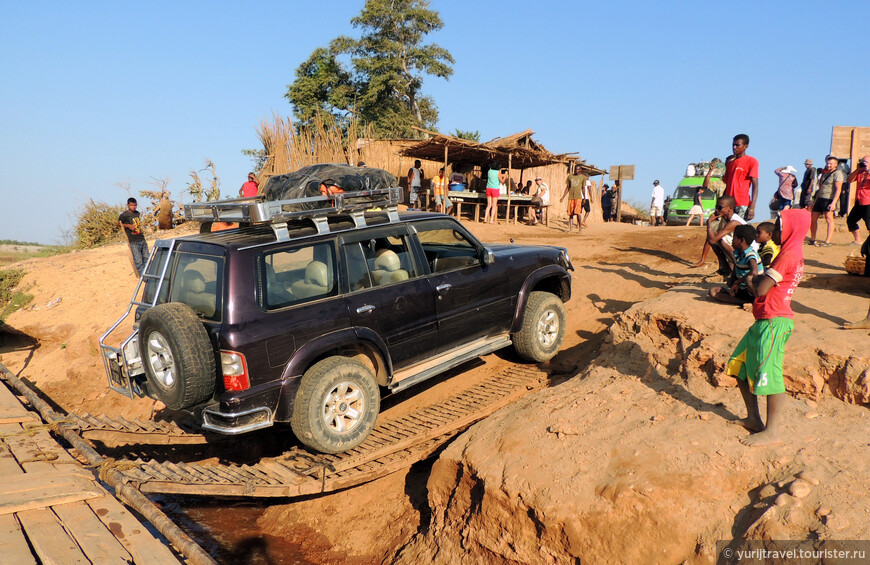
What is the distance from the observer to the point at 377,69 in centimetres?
2670

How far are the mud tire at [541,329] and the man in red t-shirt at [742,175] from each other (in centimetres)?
299

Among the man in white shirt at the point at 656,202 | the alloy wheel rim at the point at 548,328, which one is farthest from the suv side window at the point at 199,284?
the man in white shirt at the point at 656,202

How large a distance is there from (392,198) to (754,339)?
128 inches

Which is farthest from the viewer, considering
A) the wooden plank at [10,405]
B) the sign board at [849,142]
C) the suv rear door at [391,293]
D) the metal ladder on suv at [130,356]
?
the sign board at [849,142]

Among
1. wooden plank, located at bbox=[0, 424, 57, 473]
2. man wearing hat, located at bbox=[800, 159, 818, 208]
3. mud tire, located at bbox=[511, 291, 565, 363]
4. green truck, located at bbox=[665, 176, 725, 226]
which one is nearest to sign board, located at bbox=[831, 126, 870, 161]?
man wearing hat, located at bbox=[800, 159, 818, 208]

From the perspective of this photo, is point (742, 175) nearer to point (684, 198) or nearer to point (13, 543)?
point (13, 543)

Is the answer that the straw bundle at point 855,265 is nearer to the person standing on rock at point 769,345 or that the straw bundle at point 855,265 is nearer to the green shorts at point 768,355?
the person standing on rock at point 769,345

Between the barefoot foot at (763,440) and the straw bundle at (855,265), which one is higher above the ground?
the straw bundle at (855,265)

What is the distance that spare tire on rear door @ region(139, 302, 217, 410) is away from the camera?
3996mm

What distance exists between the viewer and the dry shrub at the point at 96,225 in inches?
676

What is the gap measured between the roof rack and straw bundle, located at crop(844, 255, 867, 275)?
17.3 ft

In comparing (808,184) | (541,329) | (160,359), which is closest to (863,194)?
(808,184)

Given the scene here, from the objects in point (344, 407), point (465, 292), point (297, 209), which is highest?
point (297, 209)

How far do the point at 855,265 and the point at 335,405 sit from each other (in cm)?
607
